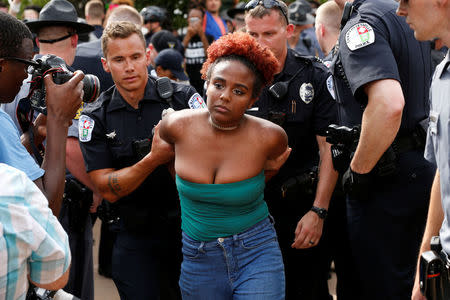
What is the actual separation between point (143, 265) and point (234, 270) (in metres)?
0.87

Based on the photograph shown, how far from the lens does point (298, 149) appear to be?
134 inches

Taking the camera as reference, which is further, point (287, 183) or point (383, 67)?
point (287, 183)

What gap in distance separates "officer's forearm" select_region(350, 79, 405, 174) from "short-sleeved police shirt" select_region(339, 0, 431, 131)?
6cm

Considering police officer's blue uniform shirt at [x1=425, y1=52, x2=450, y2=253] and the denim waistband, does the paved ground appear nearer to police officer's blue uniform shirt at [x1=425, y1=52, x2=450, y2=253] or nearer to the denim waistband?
the denim waistband

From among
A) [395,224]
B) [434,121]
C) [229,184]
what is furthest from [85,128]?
[434,121]

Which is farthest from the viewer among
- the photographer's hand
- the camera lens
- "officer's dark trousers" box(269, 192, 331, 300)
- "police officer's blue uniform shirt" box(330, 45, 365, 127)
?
"officer's dark trousers" box(269, 192, 331, 300)

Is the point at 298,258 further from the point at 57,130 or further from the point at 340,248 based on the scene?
the point at 57,130

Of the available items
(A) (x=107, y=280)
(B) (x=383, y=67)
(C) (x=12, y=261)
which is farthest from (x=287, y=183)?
(A) (x=107, y=280)

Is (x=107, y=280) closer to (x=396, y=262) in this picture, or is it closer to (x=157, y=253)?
(x=157, y=253)

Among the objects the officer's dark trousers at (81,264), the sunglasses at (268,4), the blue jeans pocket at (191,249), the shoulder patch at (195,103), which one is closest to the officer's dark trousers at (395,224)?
the blue jeans pocket at (191,249)

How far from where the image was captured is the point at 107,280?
4836 mm

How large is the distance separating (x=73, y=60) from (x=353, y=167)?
2576mm

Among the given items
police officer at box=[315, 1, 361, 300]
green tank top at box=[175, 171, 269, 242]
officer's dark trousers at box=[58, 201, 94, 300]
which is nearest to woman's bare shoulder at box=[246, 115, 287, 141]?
green tank top at box=[175, 171, 269, 242]

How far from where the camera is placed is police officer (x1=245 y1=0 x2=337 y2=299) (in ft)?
10.6
